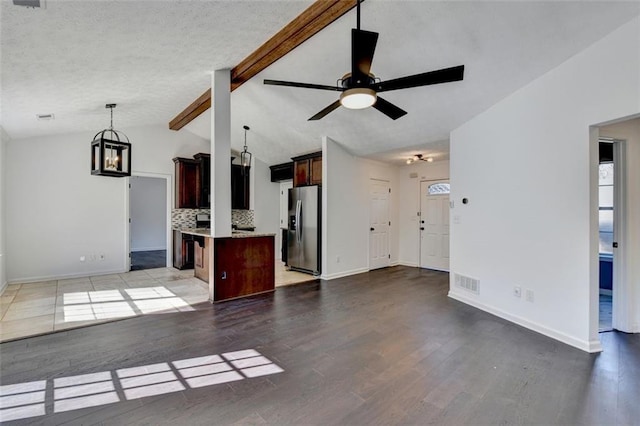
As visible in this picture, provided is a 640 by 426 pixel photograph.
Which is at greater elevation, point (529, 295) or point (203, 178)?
point (203, 178)

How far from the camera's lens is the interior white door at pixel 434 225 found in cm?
638

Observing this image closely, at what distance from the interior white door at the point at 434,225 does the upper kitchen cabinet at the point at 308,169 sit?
8.22 ft

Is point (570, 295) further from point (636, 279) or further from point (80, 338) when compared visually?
point (80, 338)

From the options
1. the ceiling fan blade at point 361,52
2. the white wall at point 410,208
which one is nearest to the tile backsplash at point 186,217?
the white wall at point 410,208

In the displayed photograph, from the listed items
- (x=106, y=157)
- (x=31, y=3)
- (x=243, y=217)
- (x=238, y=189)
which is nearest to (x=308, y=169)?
(x=238, y=189)

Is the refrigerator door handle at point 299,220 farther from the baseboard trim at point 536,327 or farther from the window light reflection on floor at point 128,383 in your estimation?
the window light reflection on floor at point 128,383

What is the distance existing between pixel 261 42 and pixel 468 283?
4.14 metres

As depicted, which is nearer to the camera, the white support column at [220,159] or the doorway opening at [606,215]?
the white support column at [220,159]

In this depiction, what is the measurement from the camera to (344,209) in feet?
19.5

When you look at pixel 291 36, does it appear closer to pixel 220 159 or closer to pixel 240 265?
pixel 220 159

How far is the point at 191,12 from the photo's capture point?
2.58 meters

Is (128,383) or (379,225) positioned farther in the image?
(379,225)

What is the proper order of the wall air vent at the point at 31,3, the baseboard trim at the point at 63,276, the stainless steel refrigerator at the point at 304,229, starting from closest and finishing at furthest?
the wall air vent at the point at 31,3
the baseboard trim at the point at 63,276
the stainless steel refrigerator at the point at 304,229

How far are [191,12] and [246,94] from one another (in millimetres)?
2403
